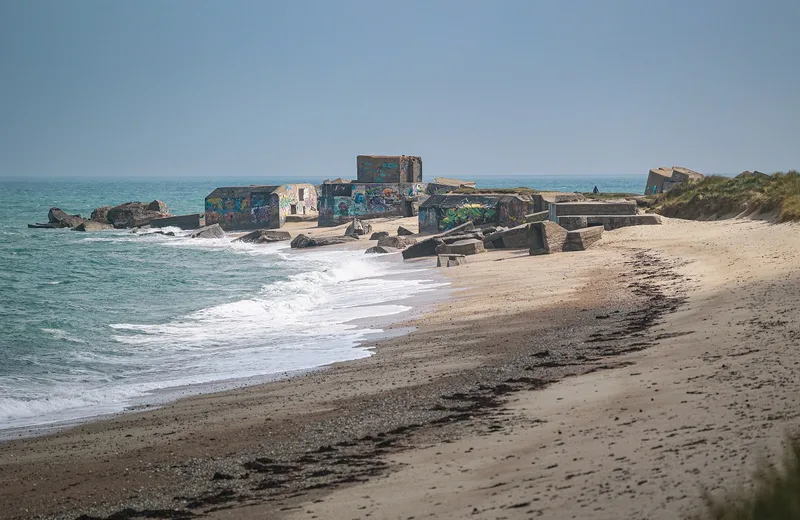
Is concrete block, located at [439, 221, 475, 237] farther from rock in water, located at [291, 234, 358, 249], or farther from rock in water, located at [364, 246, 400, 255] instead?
rock in water, located at [291, 234, 358, 249]

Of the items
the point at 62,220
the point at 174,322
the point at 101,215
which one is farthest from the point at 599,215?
the point at 62,220

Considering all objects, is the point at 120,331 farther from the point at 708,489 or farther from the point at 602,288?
the point at 708,489

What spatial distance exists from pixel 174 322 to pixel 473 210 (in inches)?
854

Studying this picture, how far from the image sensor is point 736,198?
1180 inches

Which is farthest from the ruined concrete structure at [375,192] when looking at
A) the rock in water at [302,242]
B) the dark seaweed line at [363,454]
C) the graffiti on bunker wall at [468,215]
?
the dark seaweed line at [363,454]

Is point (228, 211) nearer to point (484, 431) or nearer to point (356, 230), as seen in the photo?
point (356, 230)

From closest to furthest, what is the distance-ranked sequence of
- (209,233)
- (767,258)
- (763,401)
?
(763,401)
(767,258)
(209,233)

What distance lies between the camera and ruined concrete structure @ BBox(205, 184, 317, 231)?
2132 inches

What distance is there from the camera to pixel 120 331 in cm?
1848

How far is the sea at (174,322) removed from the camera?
12680 millimetres

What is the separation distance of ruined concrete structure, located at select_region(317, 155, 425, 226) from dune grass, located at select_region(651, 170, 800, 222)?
59.6 feet

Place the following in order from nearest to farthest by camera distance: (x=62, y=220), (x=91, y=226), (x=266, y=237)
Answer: (x=266, y=237) < (x=91, y=226) < (x=62, y=220)

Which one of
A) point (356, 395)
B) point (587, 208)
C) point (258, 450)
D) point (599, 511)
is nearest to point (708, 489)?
point (599, 511)

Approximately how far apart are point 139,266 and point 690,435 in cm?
3103
